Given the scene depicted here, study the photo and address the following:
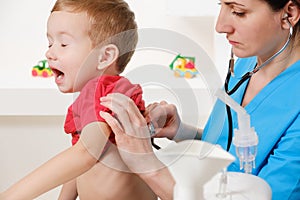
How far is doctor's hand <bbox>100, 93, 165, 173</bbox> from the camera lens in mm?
924

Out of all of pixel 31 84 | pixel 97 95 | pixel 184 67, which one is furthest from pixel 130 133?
pixel 31 84

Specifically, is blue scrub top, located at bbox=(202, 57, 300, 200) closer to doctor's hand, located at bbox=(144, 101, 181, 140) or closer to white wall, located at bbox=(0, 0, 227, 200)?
doctor's hand, located at bbox=(144, 101, 181, 140)

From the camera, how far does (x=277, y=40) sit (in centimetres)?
116

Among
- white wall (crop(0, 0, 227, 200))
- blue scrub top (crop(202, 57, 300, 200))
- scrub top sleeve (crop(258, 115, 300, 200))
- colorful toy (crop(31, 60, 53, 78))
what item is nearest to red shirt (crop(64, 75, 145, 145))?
blue scrub top (crop(202, 57, 300, 200))

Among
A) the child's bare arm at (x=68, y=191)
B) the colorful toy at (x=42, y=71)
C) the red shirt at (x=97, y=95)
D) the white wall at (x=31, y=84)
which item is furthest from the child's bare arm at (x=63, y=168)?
the colorful toy at (x=42, y=71)

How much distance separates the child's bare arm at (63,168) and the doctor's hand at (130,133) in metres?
0.03

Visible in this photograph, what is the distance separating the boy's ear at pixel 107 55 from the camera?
3.16 ft

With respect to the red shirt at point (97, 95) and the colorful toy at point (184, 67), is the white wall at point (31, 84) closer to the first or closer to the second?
the colorful toy at point (184, 67)

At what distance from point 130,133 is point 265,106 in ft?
1.26

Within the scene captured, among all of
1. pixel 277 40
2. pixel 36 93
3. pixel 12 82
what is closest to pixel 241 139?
pixel 277 40

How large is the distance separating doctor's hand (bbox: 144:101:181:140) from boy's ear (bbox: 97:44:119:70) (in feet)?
0.37

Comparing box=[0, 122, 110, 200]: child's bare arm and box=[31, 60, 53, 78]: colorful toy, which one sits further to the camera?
box=[31, 60, 53, 78]: colorful toy

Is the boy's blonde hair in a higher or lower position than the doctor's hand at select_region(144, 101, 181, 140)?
higher

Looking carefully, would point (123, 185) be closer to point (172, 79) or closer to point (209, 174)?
point (172, 79)
